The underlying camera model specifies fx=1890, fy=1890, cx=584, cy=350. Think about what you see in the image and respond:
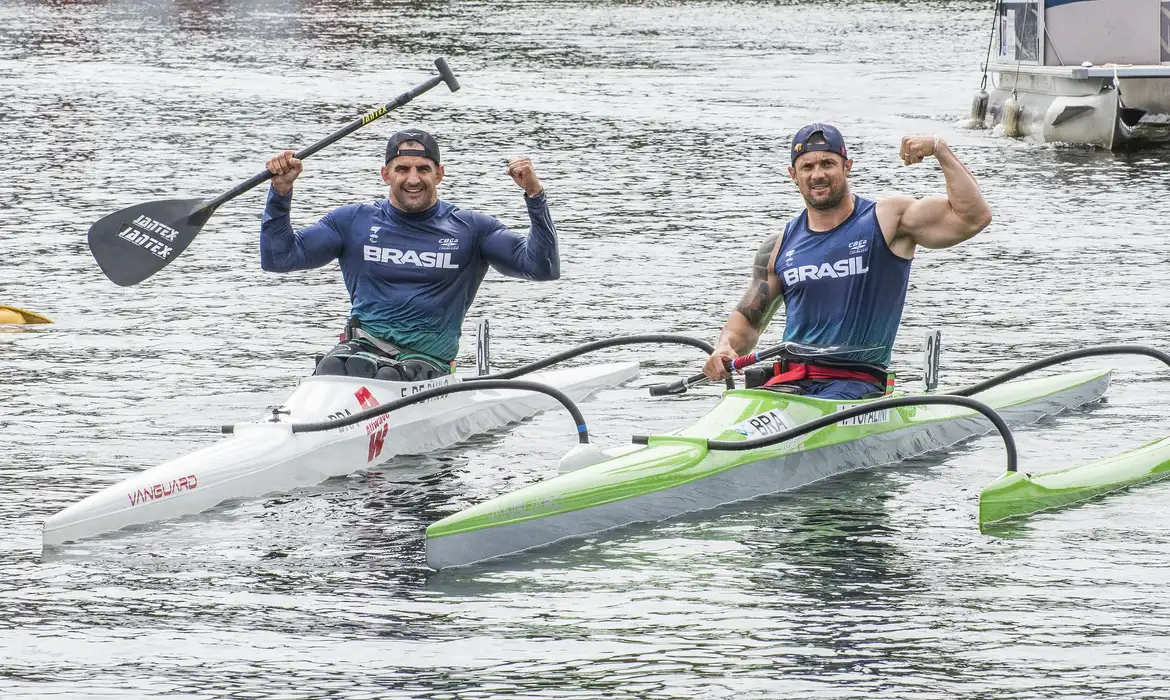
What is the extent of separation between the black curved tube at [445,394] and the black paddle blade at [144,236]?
2.35 m

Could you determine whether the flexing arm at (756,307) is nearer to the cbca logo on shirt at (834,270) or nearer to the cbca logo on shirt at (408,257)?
the cbca logo on shirt at (834,270)

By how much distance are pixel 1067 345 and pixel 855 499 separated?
5.40 m

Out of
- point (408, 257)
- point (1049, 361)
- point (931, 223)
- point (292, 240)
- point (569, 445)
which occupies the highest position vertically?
point (931, 223)

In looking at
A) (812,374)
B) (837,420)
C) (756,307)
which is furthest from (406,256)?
(837,420)

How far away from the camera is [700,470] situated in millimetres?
10000

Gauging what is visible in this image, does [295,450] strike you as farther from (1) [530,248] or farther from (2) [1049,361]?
(2) [1049,361]

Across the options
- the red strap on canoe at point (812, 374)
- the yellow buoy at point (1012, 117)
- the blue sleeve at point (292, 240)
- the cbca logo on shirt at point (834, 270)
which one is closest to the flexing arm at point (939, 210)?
the cbca logo on shirt at point (834, 270)

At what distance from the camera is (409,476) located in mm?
11016

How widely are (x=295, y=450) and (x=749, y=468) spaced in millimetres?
2525

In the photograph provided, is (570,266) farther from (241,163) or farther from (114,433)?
(241,163)

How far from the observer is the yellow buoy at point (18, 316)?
632 inches

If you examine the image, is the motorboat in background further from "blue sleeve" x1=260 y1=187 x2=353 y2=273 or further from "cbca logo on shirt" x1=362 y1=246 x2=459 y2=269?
"blue sleeve" x1=260 y1=187 x2=353 y2=273

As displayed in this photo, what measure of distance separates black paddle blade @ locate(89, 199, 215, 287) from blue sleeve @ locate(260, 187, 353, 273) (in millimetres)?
1031

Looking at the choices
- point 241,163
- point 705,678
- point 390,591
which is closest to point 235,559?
point 390,591
